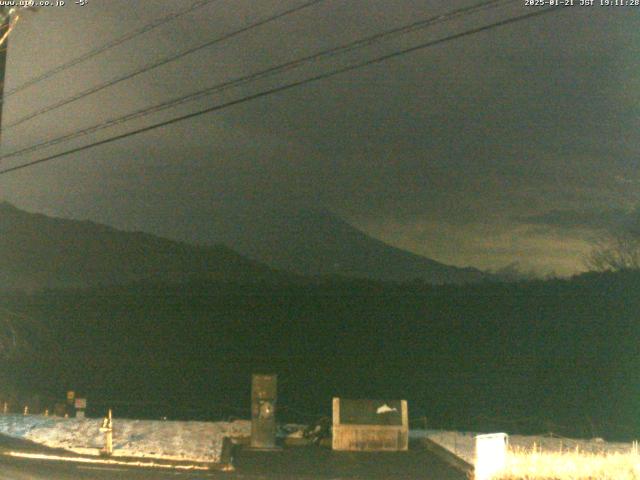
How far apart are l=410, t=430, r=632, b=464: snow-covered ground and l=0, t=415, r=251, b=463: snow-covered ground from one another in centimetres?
607

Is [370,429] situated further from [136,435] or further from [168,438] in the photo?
[136,435]

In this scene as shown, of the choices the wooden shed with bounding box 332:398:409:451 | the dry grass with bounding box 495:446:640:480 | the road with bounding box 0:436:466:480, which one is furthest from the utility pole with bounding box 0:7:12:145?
the dry grass with bounding box 495:446:640:480

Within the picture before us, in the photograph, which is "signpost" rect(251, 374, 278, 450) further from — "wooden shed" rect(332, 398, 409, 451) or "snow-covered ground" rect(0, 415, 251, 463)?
"wooden shed" rect(332, 398, 409, 451)

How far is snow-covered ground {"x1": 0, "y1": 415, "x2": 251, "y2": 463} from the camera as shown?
2032cm

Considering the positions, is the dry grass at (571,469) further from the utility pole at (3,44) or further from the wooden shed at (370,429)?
the utility pole at (3,44)

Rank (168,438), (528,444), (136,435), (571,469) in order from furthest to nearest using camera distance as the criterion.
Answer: (136,435)
(168,438)
(528,444)
(571,469)

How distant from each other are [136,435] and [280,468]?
728 cm

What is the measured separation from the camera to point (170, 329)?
80875mm

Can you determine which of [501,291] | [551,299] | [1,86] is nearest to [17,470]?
[1,86]

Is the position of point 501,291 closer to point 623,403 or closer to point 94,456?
point 623,403

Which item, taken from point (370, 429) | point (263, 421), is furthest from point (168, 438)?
point (370, 429)

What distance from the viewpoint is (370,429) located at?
2238 centimetres

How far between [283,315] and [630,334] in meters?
37.2

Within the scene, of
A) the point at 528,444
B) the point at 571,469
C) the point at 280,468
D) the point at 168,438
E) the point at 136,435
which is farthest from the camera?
the point at 136,435
